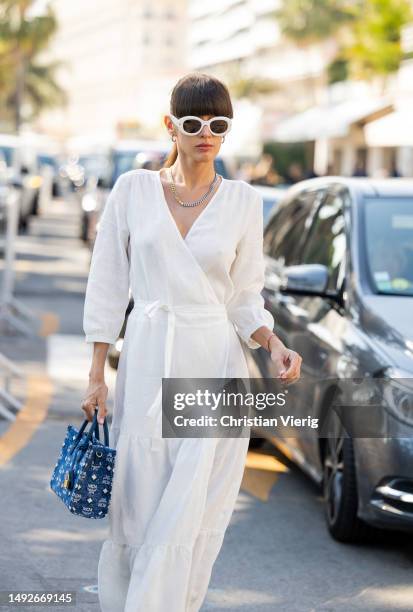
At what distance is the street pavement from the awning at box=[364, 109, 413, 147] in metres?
17.5

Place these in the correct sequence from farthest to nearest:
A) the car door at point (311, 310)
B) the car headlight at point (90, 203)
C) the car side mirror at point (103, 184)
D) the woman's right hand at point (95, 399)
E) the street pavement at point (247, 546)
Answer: the car headlight at point (90, 203) < the car side mirror at point (103, 184) < the car door at point (311, 310) < the street pavement at point (247, 546) < the woman's right hand at point (95, 399)

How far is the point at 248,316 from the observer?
175 inches

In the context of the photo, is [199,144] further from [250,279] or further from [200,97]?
[250,279]

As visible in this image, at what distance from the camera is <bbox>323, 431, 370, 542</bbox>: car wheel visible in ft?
20.2

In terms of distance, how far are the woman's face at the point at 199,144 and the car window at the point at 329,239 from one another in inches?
106

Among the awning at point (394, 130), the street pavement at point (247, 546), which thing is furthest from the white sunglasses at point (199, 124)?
the awning at point (394, 130)

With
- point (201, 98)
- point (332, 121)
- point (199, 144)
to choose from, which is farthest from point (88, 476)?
point (332, 121)

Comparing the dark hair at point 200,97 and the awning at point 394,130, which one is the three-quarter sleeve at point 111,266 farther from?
the awning at point 394,130

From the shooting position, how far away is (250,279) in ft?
14.6

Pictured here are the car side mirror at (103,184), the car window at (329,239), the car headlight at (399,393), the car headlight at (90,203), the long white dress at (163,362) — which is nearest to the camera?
the long white dress at (163,362)

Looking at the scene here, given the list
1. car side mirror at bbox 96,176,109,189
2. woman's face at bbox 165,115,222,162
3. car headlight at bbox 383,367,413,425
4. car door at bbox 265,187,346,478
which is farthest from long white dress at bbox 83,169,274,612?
car side mirror at bbox 96,176,109,189

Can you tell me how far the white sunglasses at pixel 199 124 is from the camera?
422 cm

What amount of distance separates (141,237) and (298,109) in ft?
299

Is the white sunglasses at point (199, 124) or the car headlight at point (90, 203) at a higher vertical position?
the white sunglasses at point (199, 124)
